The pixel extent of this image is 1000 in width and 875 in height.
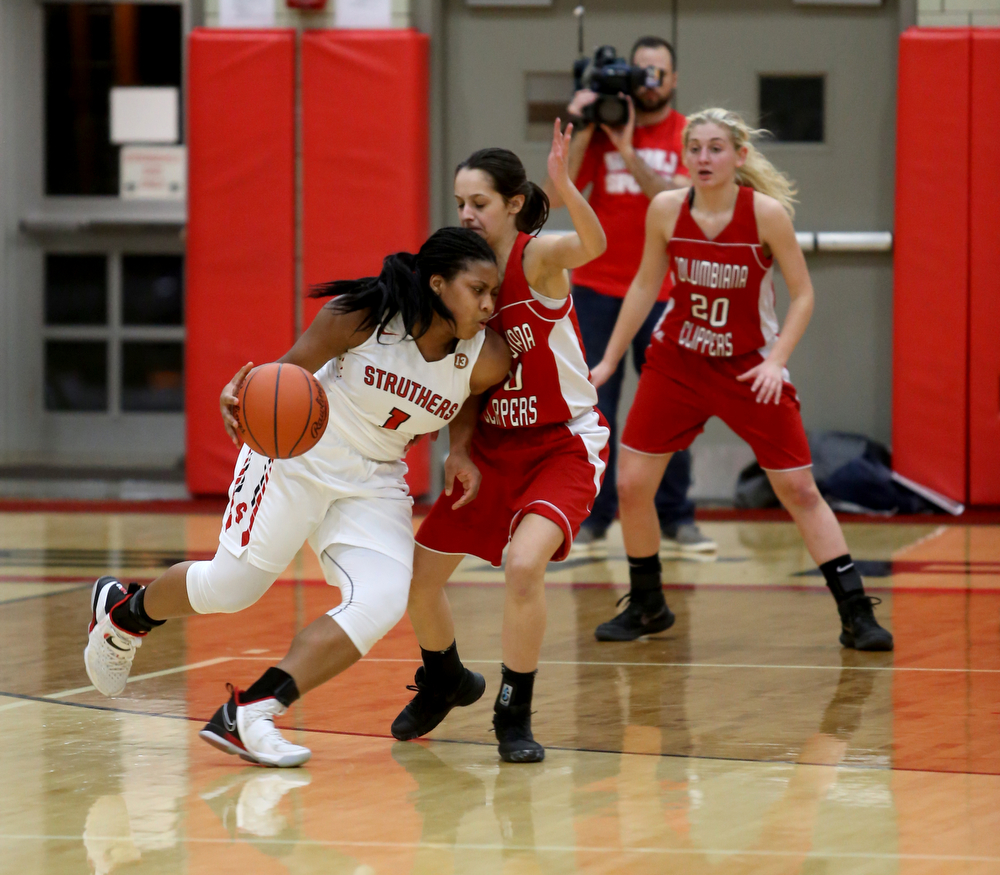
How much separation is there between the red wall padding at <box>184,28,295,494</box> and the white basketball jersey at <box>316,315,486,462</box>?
14.7 feet

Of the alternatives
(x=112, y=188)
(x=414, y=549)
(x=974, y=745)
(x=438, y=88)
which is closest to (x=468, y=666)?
(x=414, y=549)

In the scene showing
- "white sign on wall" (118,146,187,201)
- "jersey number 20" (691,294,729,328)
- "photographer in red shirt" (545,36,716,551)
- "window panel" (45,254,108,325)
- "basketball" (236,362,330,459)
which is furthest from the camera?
"window panel" (45,254,108,325)

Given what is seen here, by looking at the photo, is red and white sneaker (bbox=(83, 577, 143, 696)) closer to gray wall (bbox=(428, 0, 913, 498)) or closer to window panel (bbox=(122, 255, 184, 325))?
gray wall (bbox=(428, 0, 913, 498))

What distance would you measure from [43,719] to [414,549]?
3.27ft

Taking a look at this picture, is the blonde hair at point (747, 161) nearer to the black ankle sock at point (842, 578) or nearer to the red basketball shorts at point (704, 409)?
the red basketball shorts at point (704, 409)

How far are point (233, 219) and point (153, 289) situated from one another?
147 cm

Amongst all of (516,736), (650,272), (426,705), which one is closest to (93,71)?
(650,272)

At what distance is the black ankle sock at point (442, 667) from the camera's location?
334cm

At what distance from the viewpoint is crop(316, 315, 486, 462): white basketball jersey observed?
3.19 m

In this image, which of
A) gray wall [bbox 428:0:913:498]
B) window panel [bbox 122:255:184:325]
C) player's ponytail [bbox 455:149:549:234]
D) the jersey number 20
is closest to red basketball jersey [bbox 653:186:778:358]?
the jersey number 20

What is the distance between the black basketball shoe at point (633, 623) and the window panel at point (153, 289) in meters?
5.21

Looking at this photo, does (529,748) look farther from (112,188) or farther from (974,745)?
(112,188)

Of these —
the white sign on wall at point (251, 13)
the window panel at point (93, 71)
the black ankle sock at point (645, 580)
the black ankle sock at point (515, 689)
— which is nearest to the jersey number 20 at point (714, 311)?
the black ankle sock at point (645, 580)

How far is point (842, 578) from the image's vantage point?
14.1 feet
